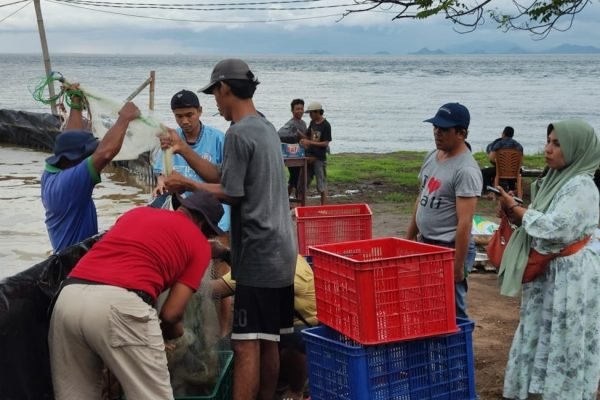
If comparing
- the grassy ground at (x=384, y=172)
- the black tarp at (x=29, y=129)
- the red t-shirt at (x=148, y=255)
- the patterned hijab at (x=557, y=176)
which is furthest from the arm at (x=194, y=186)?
the black tarp at (x=29, y=129)

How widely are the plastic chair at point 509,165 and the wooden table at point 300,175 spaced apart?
12.0ft

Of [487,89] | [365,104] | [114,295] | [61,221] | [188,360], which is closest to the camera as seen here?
[114,295]

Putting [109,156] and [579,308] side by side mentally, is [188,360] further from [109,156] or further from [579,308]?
[579,308]

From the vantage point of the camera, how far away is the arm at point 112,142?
175 inches

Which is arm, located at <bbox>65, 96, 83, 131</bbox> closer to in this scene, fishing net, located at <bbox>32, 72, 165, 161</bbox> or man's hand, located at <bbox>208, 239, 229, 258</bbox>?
fishing net, located at <bbox>32, 72, 165, 161</bbox>

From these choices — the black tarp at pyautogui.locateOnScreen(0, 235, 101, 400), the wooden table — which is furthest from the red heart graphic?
the wooden table

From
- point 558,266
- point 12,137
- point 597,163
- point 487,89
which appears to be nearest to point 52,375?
point 558,266

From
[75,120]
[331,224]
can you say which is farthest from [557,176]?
[75,120]

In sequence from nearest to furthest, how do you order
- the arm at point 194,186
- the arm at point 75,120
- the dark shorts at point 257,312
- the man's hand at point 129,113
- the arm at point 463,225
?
the arm at point 194,186, the dark shorts at point 257,312, the man's hand at point 129,113, the arm at point 463,225, the arm at point 75,120

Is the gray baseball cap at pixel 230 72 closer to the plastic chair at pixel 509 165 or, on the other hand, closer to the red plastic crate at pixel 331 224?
the red plastic crate at pixel 331 224

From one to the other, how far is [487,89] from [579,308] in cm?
7127

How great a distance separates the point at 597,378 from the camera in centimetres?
468

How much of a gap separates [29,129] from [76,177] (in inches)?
763

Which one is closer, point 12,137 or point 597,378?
point 597,378
